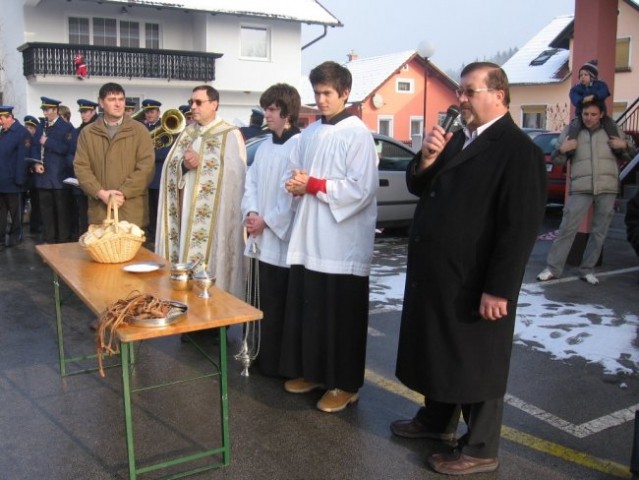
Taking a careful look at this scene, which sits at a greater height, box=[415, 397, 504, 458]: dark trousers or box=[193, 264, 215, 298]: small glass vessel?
box=[193, 264, 215, 298]: small glass vessel

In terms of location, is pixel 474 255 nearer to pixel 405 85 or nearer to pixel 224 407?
pixel 224 407

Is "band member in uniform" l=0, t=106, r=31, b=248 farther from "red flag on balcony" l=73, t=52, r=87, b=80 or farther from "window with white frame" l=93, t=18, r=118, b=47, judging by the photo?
"window with white frame" l=93, t=18, r=118, b=47

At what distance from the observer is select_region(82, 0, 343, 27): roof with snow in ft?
82.1

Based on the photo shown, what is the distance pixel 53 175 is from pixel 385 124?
29.8m

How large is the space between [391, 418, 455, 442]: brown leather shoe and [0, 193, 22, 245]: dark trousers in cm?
817

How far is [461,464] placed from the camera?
3.41 meters

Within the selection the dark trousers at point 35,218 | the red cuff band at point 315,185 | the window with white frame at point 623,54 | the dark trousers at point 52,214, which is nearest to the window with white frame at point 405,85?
the window with white frame at point 623,54

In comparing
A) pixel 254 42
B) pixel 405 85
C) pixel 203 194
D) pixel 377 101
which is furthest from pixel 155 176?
pixel 405 85

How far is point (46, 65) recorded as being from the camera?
23.6 metres

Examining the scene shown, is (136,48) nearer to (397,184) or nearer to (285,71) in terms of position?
(285,71)

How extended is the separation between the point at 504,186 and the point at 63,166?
8.50 metres

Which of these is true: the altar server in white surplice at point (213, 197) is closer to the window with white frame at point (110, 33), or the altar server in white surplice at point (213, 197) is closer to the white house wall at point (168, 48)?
the white house wall at point (168, 48)

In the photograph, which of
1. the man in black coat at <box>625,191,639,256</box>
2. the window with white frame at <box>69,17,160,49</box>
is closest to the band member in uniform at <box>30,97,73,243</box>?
the man in black coat at <box>625,191,639,256</box>

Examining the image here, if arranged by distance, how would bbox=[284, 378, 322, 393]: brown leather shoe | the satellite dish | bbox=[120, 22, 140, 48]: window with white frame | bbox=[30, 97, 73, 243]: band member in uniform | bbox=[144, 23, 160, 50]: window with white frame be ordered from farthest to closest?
1. the satellite dish
2. bbox=[144, 23, 160, 50]: window with white frame
3. bbox=[120, 22, 140, 48]: window with white frame
4. bbox=[30, 97, 73, 243]: band member in uniform
5. bbox=[284, 378, 322, 393]: brown leather shoe
